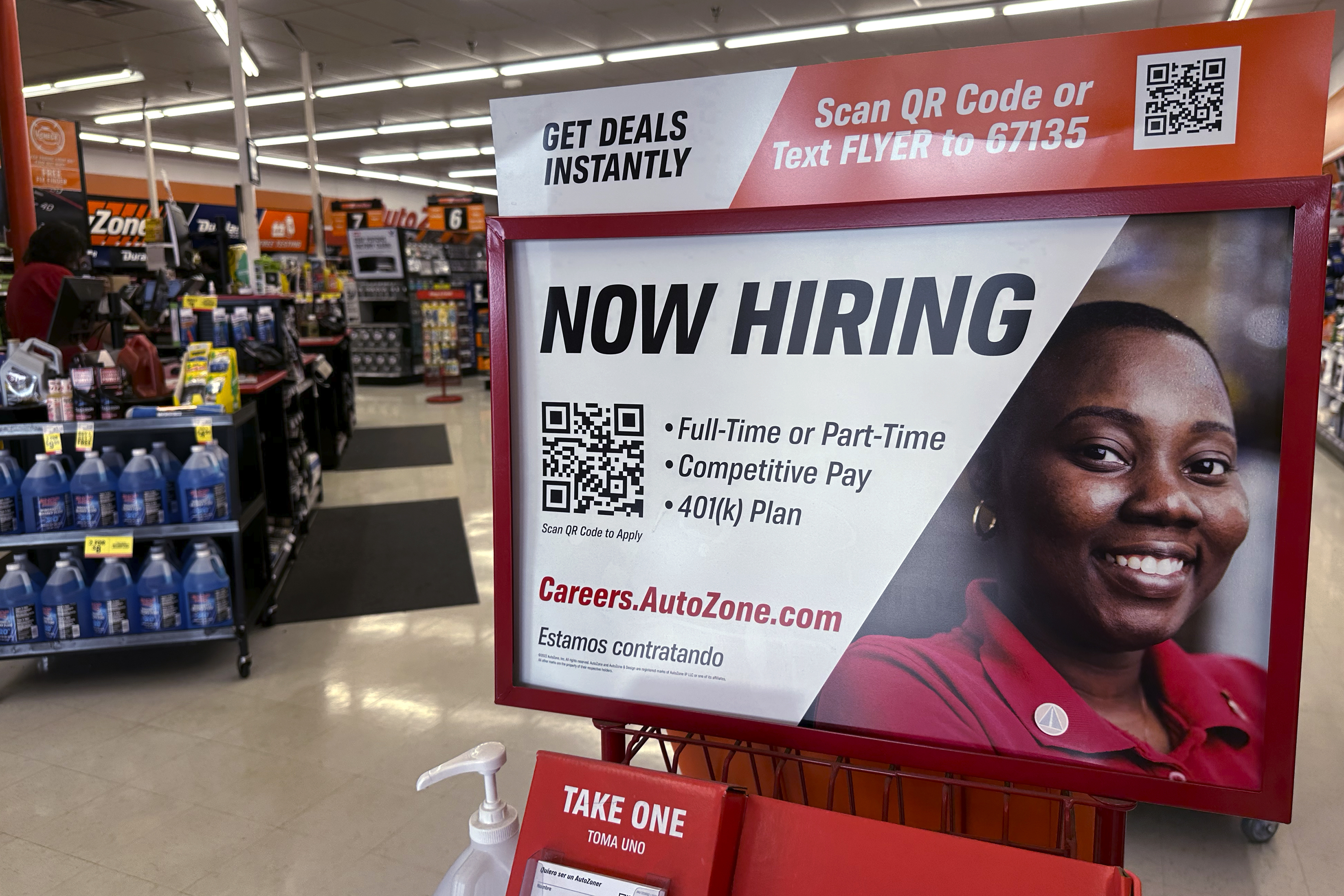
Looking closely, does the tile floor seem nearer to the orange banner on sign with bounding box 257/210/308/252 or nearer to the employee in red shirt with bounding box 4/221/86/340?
the employee in red shirt with bounding box 4/221/86/340

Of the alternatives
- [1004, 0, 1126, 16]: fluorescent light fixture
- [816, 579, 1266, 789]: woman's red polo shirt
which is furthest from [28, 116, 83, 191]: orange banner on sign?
[1004, 0, 1126, 16]: fluorescent light fixture

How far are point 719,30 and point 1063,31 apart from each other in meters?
3.72

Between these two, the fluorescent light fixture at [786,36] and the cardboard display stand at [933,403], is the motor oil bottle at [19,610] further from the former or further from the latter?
the fluorescent light fixture at [786,36]

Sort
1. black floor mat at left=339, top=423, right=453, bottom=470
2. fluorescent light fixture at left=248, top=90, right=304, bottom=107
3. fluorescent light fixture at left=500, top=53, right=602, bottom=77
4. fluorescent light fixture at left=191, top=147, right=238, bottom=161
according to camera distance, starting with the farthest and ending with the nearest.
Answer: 1. fluorescent light fixture at left=191, top=147, right=238, bottom=161
2. fluorescent light fixture at left=248, top=90, right=304, bottom=107
3. fluorescent light fixture at left=500, top=53, right=602, bottom=77
4. black floor mat at left=339, top=423, right=453, bottom=470

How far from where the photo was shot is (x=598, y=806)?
973mm

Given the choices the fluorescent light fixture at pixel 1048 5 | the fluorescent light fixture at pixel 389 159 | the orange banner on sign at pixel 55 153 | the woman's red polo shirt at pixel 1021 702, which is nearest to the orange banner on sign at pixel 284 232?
the fluorescent light fixture at pixel 389 159

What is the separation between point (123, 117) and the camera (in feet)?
46.4

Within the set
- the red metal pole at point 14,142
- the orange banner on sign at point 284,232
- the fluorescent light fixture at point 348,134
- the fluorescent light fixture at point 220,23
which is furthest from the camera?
the orange banner on sign at point 284,232

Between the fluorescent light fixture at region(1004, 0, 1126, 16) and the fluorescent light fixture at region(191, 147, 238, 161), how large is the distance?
14173mm

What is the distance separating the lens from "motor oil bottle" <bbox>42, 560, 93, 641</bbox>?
3.32 m

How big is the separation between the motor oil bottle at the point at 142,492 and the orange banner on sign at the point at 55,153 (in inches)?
173

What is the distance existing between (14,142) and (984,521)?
20.6ft

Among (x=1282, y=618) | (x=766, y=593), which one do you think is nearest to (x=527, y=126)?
(x=766, y=593)

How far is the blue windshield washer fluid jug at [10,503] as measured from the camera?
331cm
